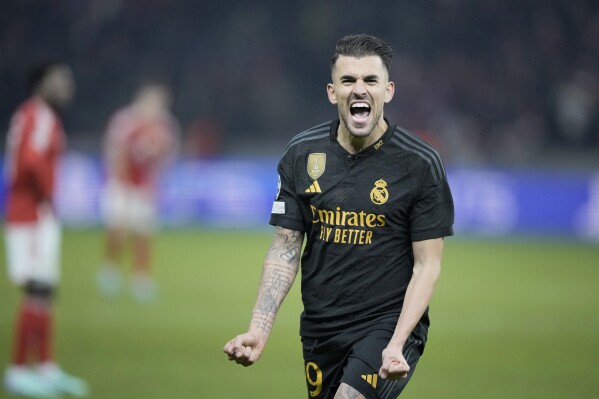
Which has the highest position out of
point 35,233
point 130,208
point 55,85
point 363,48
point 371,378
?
point 55,85

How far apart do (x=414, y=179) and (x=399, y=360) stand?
80 cm

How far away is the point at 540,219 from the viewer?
1903 centimetres

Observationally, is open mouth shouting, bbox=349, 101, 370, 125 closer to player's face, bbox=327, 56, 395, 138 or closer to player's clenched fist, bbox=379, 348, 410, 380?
player's face, bbox=327, 56, 395, 138

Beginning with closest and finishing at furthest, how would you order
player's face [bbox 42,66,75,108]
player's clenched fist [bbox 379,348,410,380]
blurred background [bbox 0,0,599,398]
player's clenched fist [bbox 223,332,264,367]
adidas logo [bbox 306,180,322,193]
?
1. player's clenched fist [bbox 379,348,410,380]
2. player's clenched fist [bbox 223,332,264,367]
3. adidas logo [bbox 306,180,322,193]
4. player's face [bbox 42,66,75,108]
5. blurred background [bbox 0,0,599,398]

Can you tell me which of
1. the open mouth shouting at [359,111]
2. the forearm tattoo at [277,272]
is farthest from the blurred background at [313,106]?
the open mouth shouting at [359,111]

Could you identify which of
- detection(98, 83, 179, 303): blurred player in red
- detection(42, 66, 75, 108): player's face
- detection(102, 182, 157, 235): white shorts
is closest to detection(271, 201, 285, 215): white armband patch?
detection(42, 66, 75, 108): player's face

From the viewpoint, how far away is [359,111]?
4422mm

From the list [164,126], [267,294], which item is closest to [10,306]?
[164,126]

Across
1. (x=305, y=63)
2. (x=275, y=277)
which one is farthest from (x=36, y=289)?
(x=305, y=63)

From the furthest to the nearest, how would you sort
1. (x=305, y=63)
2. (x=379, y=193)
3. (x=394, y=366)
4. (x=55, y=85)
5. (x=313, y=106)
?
(x=305, y=63) → (x=313, y=106) → (x=55, y=85) → (x=379, y=193) → (x=394, y=366)

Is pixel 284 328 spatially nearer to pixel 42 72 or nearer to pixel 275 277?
pixel 42 72

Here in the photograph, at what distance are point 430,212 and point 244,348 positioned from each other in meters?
0.93

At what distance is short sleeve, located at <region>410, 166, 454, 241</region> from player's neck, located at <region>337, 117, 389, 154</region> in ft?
0.90

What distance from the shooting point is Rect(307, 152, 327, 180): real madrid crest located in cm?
460
